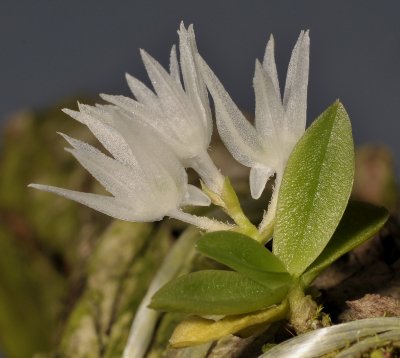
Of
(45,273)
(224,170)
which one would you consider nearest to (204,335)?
(224,170)

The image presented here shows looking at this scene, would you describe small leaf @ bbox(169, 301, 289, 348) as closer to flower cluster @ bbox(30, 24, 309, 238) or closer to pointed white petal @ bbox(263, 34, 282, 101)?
flower cluster @ bbox(30, 24, 309, 238)

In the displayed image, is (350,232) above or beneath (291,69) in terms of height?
beneath

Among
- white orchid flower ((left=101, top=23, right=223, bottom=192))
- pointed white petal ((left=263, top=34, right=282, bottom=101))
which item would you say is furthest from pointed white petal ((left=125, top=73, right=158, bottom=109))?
pointed white petal ((left=263, top=34, right=282, bottom=101))

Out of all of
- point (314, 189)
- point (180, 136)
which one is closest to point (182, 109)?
point (180, 136)

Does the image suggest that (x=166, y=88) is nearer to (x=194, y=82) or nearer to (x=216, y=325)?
(x=194, y=82)

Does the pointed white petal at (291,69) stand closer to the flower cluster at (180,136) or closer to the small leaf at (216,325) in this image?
the flower cluster at (180,136)

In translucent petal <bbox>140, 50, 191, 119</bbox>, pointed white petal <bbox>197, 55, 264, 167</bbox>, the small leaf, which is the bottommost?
the small leaf

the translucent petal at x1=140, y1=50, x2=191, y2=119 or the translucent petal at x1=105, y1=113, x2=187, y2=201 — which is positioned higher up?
the translucent petal at x1=140, y1=50, x2=191, y2=119
